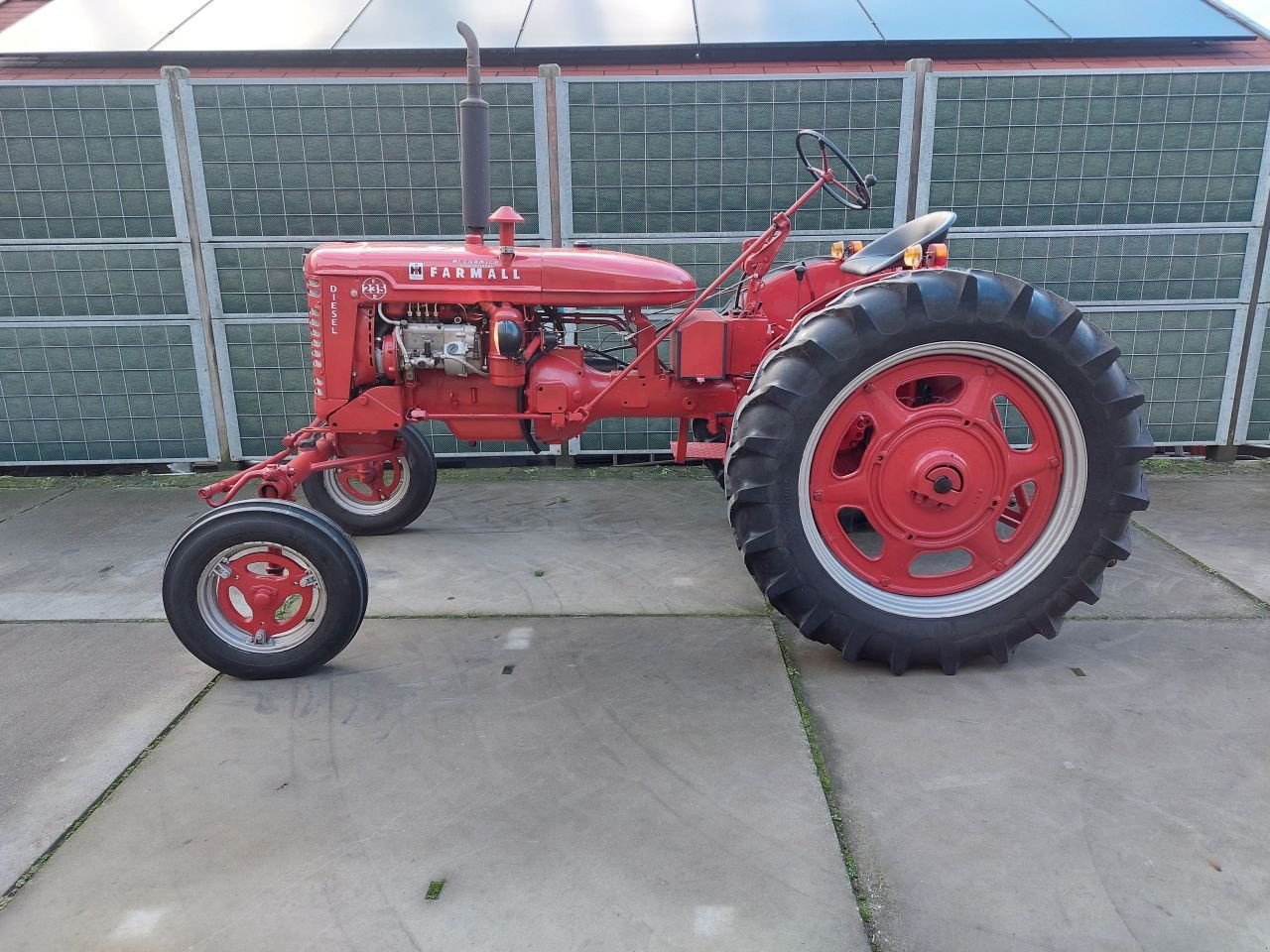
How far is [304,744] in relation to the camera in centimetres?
241

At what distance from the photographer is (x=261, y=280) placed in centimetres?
503

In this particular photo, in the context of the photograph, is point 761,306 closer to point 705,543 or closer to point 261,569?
point 705,543

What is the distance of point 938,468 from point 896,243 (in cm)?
120

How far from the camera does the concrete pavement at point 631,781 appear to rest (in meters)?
1.80

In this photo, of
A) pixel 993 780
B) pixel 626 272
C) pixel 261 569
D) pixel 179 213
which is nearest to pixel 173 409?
pixel 179 213

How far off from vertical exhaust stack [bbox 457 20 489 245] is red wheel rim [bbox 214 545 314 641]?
54.5 inches

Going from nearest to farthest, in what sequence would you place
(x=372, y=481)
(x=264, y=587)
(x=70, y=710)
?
(x=70, y=710) < (x=264, y=587) < (x=372, y=481)

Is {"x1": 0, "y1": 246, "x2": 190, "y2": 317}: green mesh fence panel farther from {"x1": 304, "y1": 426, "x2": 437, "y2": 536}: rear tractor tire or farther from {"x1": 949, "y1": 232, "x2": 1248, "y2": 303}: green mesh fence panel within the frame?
{"x1": 949, "y1": 232, "x2": 1248, "y2": 303}: green mesh fence panel

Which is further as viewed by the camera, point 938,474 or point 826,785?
point 938,474

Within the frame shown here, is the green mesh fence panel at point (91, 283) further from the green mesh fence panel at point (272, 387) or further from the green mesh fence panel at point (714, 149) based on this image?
the green mesh fence panel at point (714, 149)

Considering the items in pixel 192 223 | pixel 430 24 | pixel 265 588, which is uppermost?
pixel 430 24

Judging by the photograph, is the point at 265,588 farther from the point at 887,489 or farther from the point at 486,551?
the point at 887,489

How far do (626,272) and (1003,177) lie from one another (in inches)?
109

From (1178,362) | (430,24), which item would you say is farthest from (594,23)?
(1178,362)
